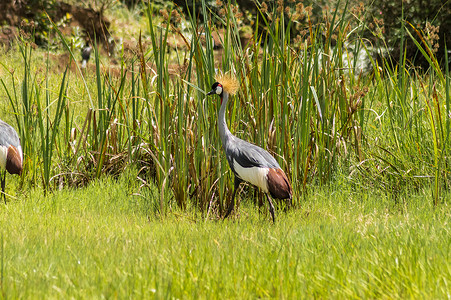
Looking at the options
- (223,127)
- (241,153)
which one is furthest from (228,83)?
(241,153)

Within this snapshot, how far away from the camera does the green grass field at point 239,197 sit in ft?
8.70

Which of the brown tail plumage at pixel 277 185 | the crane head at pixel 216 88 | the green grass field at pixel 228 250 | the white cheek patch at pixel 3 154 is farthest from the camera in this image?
the white cheek patch at pixel 3 154

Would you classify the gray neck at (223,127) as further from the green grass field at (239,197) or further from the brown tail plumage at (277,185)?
the brown tail plumage at (277,185)

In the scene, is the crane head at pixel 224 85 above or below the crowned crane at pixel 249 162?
above

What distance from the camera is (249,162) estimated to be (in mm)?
3959

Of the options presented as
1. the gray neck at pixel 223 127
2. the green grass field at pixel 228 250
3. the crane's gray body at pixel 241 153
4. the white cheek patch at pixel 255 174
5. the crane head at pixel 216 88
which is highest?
the crane head at pixel 216 88

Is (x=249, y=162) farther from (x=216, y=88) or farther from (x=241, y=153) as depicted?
(x=216, y=88)

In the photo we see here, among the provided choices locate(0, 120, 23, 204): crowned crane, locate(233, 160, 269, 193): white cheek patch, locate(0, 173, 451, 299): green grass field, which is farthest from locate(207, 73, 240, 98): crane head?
locate(0, 120, 23, 204): crowned crane

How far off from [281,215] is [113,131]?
204 cm

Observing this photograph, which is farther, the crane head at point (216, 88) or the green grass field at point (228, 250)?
the crane head at point (216, 88)

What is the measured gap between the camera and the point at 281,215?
438 cm

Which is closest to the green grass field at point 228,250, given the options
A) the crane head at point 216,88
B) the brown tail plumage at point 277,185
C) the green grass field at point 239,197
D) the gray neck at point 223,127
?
the green grass field at point 239,197

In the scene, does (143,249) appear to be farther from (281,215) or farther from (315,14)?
(315,14)

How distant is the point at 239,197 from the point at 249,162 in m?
0.67
